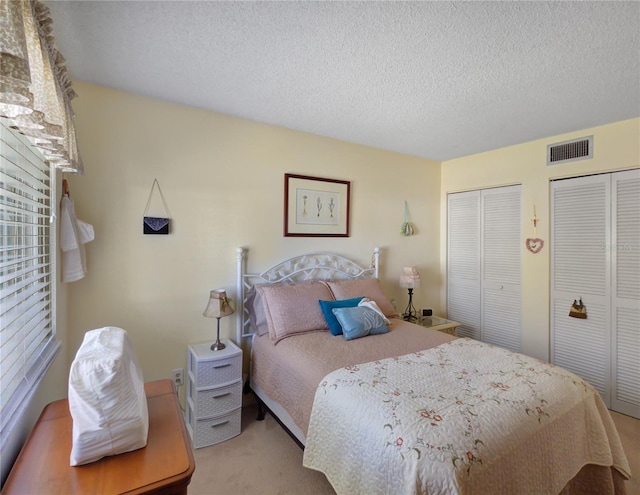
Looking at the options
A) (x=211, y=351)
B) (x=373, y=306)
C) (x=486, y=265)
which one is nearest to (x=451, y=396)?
(x=373, y=306)

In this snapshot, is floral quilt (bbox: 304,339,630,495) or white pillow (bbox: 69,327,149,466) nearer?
white pillow (bbox: 69,327,149,466)

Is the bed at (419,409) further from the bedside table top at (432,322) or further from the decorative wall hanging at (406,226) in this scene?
the decorative wall hanging at (406,226)

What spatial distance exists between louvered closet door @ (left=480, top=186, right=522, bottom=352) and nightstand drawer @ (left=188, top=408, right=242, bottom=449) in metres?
2.84

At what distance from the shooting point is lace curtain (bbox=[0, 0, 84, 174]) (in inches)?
24.2

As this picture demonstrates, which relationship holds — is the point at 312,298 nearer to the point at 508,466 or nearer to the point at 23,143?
the point at 508,466

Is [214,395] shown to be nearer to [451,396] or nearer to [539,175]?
[451,396]

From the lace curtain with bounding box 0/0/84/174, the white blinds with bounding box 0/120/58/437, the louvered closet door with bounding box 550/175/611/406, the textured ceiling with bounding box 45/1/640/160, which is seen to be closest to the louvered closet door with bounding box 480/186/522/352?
the louvered closet door with bounding box 550/175/611/406

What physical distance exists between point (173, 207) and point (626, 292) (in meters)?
3.77

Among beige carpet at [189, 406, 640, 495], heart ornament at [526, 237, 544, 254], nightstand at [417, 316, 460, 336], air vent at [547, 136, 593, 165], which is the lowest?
beige carpet at [189, 406, 640, 495]

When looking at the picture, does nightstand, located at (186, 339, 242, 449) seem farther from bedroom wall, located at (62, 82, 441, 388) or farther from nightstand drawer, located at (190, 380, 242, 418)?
bedroom wall, located at (62, 82, 441, 388)

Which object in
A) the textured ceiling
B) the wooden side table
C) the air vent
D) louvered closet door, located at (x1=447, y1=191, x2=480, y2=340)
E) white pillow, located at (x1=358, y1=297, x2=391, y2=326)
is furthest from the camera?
louvered closet door, located at (x1=447, y1=191, x2=480, y2=340)

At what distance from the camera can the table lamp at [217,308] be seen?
2266mm

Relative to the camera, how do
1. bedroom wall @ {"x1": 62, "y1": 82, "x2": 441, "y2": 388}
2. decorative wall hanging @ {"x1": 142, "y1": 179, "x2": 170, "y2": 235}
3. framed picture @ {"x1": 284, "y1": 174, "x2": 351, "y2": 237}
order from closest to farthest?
bedroom wall @ {"x1": 62, "y1": 82, "x2": 441, "y2": 388}
decorative wall hanging @ {"x1": 142, "y1": 179, "x2": 170, "y2": 235}
framed picture @ {"x1": 284, "y1": 174, "x2": 351, "y2": 237}

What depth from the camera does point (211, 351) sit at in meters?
2.28
